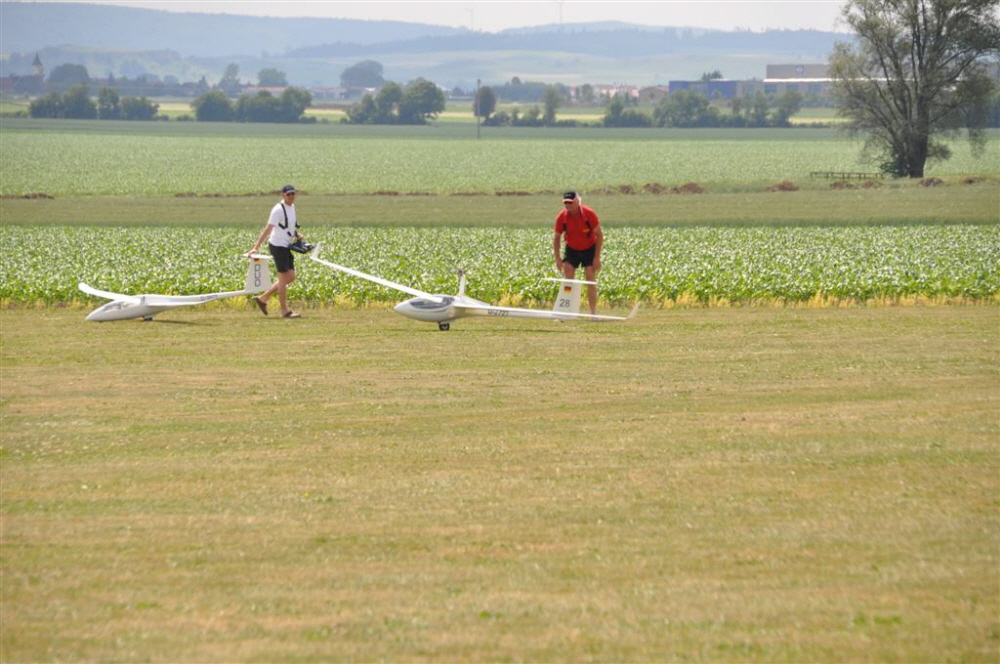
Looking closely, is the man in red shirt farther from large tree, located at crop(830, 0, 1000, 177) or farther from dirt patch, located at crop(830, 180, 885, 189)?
large tree, located at crop(830, 0, 1000, 177)

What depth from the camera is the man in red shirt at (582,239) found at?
1895cm

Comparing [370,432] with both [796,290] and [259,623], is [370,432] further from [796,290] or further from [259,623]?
[796,290]

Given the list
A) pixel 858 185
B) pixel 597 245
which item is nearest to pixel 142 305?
pixel 597 245

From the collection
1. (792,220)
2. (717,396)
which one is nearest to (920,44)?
(792,220)

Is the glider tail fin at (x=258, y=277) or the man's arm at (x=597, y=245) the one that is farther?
the glider tail fin at (x=258, y=277)

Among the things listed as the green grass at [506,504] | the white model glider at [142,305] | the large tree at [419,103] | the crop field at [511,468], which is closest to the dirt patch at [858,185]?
the crop field at [511,468]

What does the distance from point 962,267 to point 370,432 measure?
16.6 metres

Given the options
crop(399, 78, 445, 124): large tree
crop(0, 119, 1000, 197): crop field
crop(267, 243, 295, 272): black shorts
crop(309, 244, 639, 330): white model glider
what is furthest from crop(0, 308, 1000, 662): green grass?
crop(399, 78, 445, 124): large tree

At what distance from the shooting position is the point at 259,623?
734 centimetres

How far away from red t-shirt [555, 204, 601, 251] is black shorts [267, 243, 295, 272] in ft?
12.9

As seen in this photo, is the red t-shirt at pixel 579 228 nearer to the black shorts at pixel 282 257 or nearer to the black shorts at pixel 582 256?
the black shorts at pixel 582 256

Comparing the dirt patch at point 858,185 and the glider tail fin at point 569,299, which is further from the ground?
the glider tail fin at point 569,299

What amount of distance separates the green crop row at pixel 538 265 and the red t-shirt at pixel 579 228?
331 cm

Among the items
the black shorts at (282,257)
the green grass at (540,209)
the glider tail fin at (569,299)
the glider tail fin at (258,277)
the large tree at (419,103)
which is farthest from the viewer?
the large tree at (419,103)
